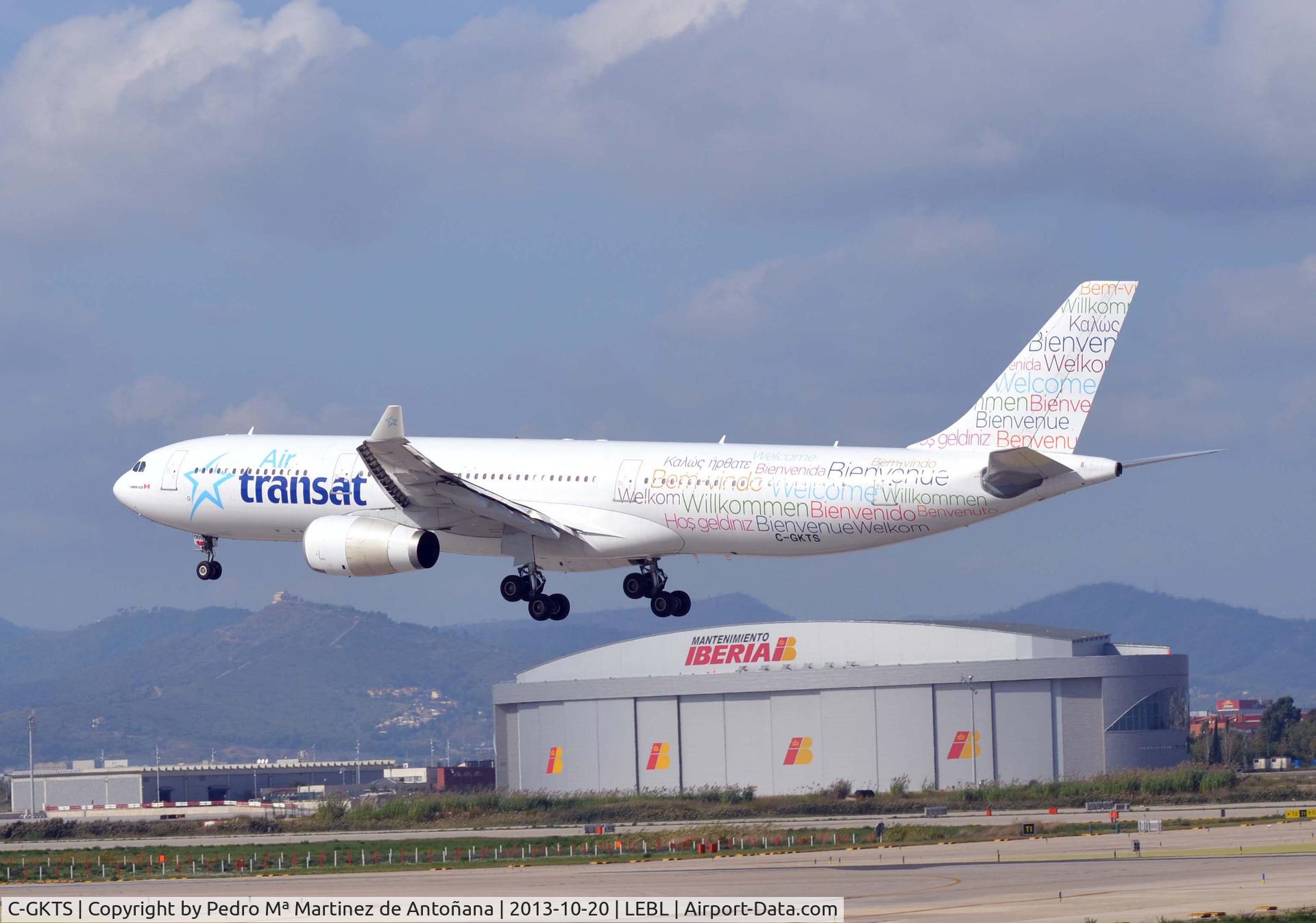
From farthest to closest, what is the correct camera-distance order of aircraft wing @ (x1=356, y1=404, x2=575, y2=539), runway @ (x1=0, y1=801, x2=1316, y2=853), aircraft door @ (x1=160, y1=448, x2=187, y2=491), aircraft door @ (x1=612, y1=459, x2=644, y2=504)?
runway @ (x1=0, y1=801, x2=1316, y2=853) < aircraft door @ (x1=160, y1=448, x2=187, y2=491) < aircraft door @ (x1=612, y1=459, x2=644, y2=504) < aircraft wing @ (x1=356, y1=404, x2=575, y2=539)

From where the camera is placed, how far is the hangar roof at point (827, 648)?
112 meters

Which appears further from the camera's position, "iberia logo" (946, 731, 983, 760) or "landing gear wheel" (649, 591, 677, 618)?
"iberia logo" (946, 731, 983, 760)

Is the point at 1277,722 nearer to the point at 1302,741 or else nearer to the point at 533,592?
the point at 1302,741

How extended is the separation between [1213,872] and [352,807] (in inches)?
2341

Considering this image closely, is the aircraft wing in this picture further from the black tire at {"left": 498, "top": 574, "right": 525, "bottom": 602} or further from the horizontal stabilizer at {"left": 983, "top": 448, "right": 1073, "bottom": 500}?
the horizontal stabilizer at {"left": 983, "top": 448, "right": 1073, "bottom": 500}

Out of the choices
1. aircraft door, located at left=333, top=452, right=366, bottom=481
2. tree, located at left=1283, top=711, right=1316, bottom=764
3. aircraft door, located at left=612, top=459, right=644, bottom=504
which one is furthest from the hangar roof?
aircraft door, located at left=612, top=459, right=644, bottom=504

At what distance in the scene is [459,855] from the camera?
230 feet

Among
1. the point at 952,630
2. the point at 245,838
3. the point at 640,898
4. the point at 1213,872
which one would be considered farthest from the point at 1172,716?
the point at 640,898

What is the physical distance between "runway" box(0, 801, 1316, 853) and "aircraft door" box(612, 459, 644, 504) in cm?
2677

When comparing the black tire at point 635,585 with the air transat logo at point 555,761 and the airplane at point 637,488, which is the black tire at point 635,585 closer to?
the airplane at point 637,488

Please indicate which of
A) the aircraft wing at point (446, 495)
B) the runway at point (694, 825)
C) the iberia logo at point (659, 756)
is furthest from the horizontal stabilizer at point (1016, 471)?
the iberia logo at point (659, 756)

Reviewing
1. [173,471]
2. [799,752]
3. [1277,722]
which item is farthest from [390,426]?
[1277,722]

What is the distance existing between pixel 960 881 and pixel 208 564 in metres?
24.7

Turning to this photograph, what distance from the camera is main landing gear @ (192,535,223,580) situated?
59.7 meters
